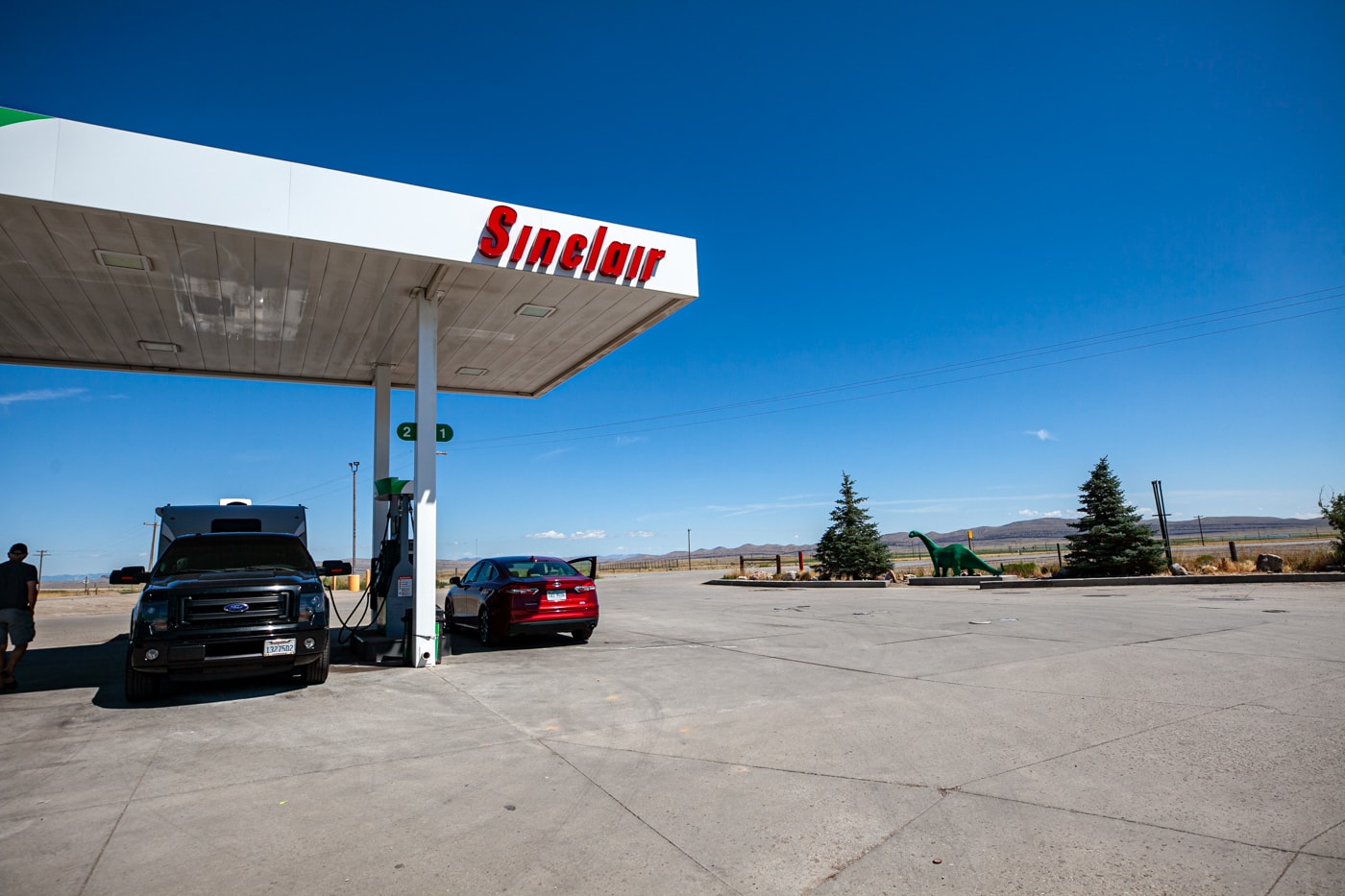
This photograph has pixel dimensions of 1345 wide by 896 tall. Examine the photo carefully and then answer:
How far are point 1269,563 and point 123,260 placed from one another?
88.9 ft

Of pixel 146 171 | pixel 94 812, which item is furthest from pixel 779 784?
pixel 146 171

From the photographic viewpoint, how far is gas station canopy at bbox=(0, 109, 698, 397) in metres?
8.52

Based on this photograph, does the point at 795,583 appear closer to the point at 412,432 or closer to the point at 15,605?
the point at 412,432

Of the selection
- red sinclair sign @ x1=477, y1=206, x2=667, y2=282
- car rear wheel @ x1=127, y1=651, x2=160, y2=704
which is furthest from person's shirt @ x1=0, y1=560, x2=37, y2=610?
red sinclair sign @ x1=477, y1=206, x2=667, y2=282

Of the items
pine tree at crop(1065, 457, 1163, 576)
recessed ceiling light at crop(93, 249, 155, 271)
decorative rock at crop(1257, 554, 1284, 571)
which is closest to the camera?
recessed ceiling light at crop(93, 249, 155, 271)

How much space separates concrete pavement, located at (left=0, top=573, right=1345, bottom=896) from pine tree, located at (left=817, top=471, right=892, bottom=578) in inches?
772

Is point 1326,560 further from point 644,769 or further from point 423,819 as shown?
point 423,819

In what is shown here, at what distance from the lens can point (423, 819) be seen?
432 cm

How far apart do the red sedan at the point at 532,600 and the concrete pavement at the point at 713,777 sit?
6.41ft

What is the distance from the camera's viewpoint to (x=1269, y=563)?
20.0 m

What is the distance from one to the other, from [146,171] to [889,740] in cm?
1020

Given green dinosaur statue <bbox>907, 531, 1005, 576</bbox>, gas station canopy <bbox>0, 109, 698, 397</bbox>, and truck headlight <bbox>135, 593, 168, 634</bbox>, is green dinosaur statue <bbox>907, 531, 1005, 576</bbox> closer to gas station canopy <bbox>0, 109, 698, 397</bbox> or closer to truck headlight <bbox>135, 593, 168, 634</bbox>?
gas station canopy <bbox>0, 109, 698, 397</bbox>

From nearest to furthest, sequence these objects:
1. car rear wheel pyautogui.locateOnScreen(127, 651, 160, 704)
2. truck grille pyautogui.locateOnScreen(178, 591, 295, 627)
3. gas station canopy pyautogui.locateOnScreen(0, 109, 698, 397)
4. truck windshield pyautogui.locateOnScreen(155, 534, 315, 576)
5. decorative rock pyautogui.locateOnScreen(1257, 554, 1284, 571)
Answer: truck grille pyautogui.locateOnScreen(178, 591, 295, 627), car rear wheel pyautogui.locateOnScreen(127, 651, 160, 704), gas station canopy pyautogui.locateOnScreen(0, 109, 698, 397), truck windshield pyautogui.locateOnScreen(155, 534, 315, 576), decorative rock pyautogui.locateOnScreen(1257, 554, 1284, 571)

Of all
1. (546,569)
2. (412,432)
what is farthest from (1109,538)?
(412,432)
